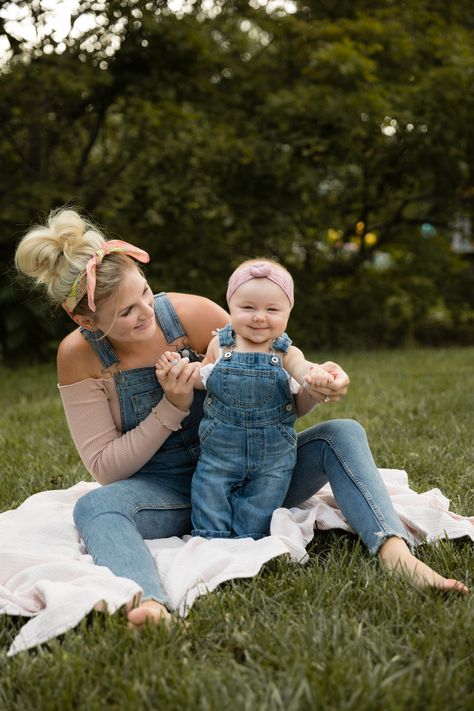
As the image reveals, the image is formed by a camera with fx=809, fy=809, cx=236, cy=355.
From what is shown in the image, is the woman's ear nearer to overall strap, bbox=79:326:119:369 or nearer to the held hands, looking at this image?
overall strap, bbox=79:326:119:369

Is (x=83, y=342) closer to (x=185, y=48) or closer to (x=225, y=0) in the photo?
(x=185, y=48)

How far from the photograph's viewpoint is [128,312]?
254 centimetres

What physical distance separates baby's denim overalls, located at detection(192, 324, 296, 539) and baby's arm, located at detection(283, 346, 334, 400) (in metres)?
0.03

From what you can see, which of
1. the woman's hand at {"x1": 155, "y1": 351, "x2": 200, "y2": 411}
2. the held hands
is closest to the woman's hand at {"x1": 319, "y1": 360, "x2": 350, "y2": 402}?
the held hands

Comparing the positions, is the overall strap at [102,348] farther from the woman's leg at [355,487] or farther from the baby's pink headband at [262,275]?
the woman's leg at [355,487]

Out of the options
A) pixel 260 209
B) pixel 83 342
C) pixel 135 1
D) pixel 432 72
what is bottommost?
pixel 83 342

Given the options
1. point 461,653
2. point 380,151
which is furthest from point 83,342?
point 380,151

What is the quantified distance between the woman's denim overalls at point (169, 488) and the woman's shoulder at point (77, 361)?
0.10 ft

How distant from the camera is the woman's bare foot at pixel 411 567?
2139 mm

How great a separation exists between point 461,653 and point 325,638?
12.0 inches

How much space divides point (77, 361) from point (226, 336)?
1.68 ft

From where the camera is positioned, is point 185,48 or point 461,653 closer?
point 461,653

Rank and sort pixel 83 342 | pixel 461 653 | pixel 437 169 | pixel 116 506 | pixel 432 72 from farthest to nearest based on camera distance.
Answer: pixel 437 169 < pixel 432 72 < pixel 83 342 < pixel 116 506 < pixel 461 653

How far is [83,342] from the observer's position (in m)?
2.69
